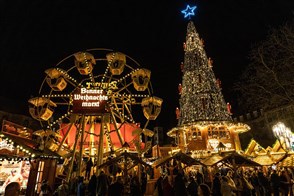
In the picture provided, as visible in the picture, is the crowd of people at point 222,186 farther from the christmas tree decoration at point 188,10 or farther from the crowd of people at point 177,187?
the christmas tree decoration at point 188,10

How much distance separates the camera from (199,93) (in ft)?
92.0

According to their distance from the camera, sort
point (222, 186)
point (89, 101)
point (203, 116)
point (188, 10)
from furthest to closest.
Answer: point (188, 10) < point (203, 116) < point (89, 101) < point (222, 186)

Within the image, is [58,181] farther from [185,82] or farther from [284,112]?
[284,112]

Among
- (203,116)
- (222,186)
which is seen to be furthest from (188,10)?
(222,186)

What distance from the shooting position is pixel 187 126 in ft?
91.5

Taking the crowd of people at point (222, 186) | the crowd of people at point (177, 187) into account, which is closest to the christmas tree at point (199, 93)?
the crowd of people at point (222, 186)

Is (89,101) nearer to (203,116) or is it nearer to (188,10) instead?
(203,116)

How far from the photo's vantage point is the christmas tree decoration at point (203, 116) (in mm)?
27312

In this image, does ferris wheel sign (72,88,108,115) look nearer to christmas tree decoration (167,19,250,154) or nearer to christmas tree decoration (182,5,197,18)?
christmas tree decoration (167,19,250,154)

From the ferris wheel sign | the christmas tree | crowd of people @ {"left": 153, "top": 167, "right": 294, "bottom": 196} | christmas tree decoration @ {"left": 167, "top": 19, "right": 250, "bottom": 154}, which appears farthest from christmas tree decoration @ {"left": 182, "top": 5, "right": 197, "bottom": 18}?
crowd of people @ {"left": 153, "top": 167, "right": 294, "bottom": 196}

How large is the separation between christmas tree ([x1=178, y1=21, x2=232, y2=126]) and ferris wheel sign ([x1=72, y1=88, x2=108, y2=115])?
52.4 ft

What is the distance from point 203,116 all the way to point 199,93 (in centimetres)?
297

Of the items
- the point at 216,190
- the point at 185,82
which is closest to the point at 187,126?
the point at 185,82

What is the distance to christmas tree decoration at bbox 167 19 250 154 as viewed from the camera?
27.3 meters
